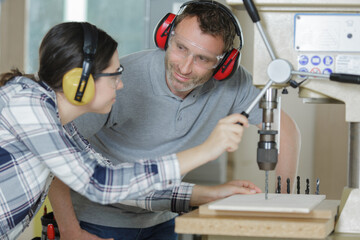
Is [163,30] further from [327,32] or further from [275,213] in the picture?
[275,213]

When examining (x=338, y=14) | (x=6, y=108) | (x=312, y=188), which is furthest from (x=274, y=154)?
(x=312, y=188)

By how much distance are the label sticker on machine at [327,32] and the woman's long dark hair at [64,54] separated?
0.53m

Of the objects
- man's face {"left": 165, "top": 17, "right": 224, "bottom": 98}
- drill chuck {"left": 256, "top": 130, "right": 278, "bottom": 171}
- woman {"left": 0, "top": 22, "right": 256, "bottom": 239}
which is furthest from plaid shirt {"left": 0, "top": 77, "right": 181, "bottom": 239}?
man's face {"left": 165, "top": 17, "right": 224, "bottom": 98}

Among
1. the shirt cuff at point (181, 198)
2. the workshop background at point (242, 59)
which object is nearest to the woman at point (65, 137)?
the shirt cuff at point (181, 198)

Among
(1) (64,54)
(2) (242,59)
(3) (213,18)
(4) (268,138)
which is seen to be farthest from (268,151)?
(2) (242,59)

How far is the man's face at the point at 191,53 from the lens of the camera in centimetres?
188

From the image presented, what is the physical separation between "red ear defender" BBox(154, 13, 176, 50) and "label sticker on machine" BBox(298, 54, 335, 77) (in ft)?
2.07

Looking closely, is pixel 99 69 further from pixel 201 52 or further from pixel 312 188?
pixel 312 188

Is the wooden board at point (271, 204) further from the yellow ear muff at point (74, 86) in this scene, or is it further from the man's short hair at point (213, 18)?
the man's short hair at point (213, 18)

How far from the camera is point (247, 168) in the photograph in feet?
12.6

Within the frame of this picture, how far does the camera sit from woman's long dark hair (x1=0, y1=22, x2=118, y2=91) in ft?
4.70

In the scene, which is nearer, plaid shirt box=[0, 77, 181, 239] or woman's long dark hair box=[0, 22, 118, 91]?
plaid shirt box=[0, 77, 181, 239]

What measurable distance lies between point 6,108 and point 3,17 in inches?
117

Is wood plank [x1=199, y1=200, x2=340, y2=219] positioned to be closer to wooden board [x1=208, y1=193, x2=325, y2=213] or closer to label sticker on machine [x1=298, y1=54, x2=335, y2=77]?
wooden board [x1=208, y1=193, x2=325, y2=213]
